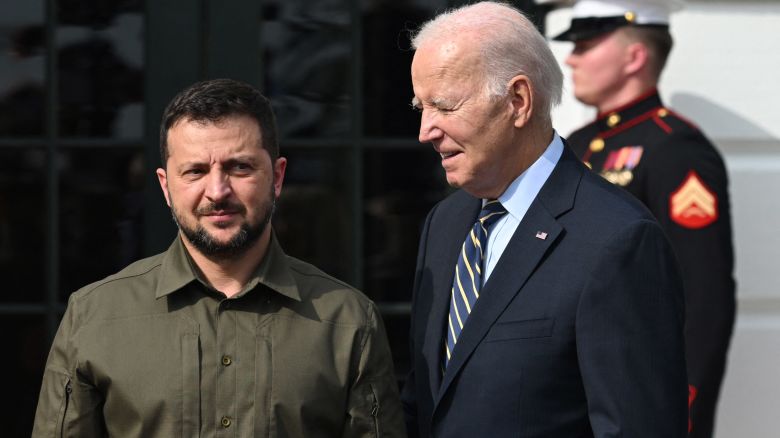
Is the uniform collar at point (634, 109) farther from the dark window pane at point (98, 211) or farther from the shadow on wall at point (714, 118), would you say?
the dark window pane at point (98, 211)

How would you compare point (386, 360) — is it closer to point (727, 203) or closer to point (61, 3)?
point (727, 203)

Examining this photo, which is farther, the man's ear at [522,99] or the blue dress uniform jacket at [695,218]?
the blue dress uniform jacket at [695,218]

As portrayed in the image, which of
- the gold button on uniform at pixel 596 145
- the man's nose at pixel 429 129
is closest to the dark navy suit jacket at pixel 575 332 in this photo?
the man's nose at pixel 429 129

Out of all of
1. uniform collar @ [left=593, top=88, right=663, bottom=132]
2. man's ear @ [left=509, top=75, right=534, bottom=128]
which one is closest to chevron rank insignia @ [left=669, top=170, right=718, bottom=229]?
uniform collar @ [left=593, top=88, right=663, bottom=132]

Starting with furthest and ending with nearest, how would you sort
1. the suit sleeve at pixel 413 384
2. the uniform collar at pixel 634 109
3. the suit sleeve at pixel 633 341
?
the uniform collar at pixel 634 109 → the suit sleeve at pixel 413 384 → the suit sleeve at pixel 633 341

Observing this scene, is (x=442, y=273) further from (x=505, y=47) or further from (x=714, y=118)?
(x=714, y=118)

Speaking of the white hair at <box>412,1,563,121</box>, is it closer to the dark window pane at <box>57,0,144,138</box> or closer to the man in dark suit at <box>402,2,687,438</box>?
the man in dark suit at <box>402,2,687,438</box>

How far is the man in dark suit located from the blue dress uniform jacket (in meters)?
1.42

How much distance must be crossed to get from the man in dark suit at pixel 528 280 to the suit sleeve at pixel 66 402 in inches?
26.7

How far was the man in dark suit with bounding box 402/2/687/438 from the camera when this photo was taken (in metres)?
2.45

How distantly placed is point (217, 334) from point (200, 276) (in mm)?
122

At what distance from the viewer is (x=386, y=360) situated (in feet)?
8.75

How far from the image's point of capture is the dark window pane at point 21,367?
4609mm

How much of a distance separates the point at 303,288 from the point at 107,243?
2.08 metres
